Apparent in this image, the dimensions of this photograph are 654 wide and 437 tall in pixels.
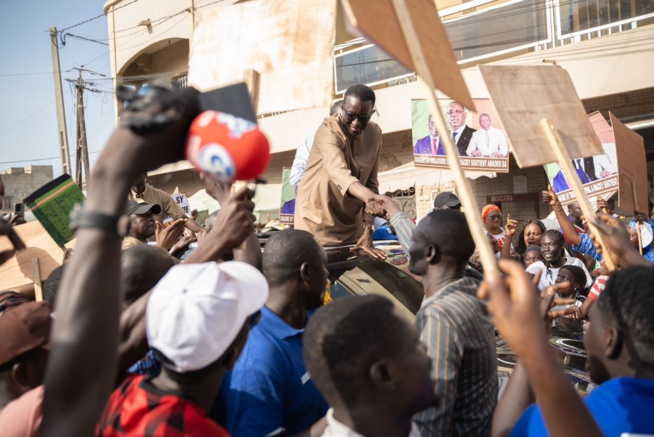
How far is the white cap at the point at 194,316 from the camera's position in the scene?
64.9 inches

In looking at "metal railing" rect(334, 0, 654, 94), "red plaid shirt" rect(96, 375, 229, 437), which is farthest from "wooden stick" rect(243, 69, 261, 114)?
"metal railing" rect(334, 0, 654, 94)

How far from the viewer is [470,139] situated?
429 inches

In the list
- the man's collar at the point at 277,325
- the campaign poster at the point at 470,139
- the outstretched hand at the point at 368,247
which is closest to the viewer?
the man's collar at the point at 277,325

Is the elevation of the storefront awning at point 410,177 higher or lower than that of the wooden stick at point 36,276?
lower

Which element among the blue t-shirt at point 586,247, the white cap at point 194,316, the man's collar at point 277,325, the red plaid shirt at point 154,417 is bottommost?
the blue t-shirt at point 586,247

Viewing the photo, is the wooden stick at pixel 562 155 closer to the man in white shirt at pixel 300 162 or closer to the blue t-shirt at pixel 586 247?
the man in white shirt at pixel 300 162

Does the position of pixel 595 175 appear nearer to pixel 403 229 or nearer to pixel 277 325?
pixel 403 229

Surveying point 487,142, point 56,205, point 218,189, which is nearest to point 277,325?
point 218,189

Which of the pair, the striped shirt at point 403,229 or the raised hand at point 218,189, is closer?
the raised hand at point 218,189

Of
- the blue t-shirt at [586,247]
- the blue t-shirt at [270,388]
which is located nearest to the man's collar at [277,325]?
the blue t-shirt at [270,388]

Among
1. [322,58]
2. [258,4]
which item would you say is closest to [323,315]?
[322,58]

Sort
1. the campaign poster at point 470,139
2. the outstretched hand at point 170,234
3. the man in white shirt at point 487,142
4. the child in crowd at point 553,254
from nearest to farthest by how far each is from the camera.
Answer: the outstretched hand at point 170,234 < the child in crowd at point 553,254 < the campaign poster at point 470,139 < the man in white shirt at point 487,142

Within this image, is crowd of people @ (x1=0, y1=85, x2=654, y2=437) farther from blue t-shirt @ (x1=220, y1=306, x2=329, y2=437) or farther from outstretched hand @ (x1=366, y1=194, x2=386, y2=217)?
outstretched hand @ (x1=366, y1=194, x2=386, y2=217)

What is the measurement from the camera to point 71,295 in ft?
4.09
